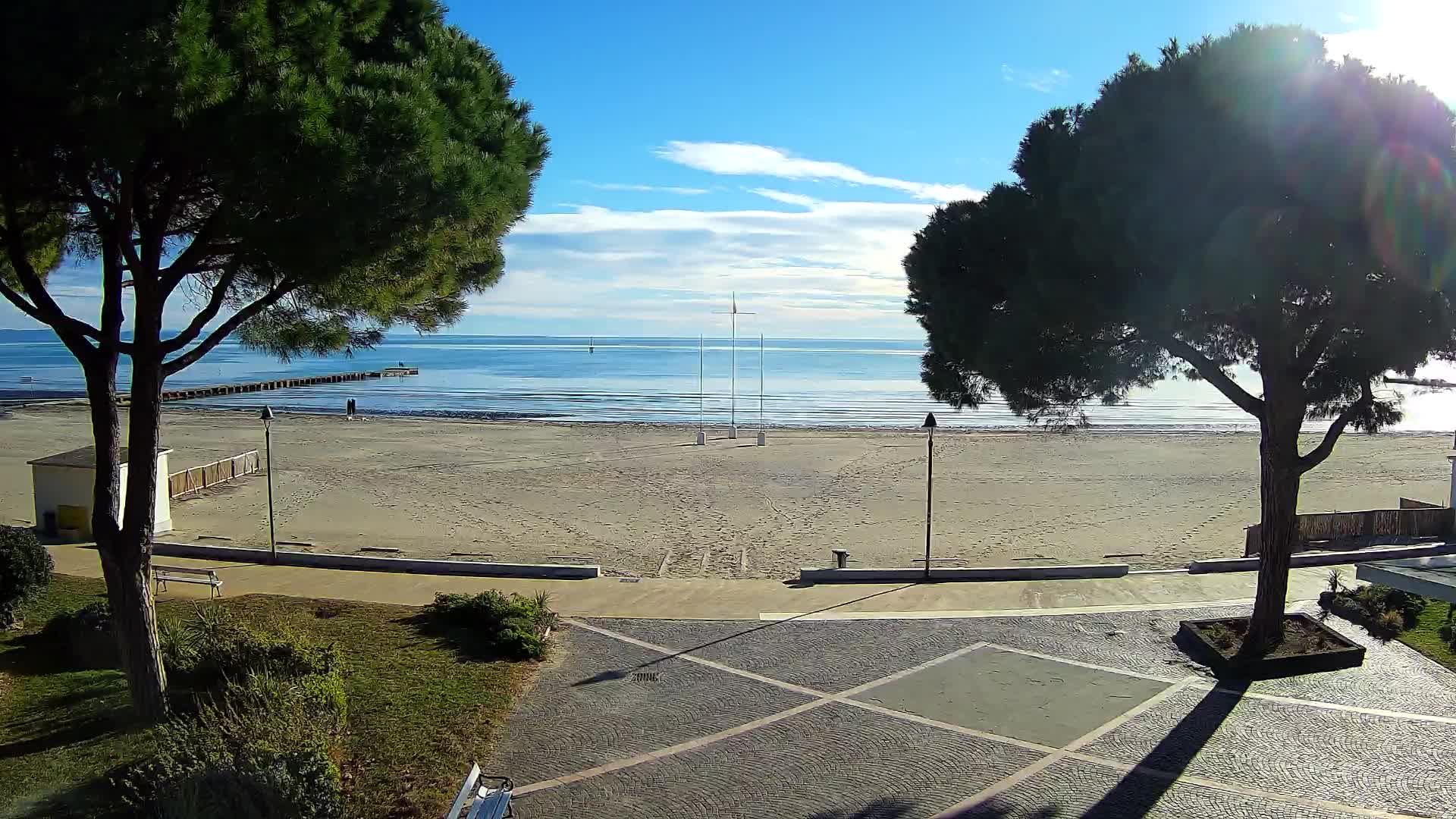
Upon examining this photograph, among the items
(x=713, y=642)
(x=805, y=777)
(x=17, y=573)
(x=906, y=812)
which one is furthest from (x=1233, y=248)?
(x=17, y=573)

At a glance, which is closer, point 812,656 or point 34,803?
point 34,803

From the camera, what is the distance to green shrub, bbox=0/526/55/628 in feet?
32.7

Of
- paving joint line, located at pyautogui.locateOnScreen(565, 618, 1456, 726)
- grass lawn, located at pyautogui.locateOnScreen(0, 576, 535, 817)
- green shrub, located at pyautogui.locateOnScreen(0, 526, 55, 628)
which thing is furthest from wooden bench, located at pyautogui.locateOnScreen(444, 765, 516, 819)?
green shrub, located at pyautogui.locateOnScreen(0, 526, 55, 628)

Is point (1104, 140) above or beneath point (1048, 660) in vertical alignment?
above

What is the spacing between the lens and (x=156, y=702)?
7715 mm

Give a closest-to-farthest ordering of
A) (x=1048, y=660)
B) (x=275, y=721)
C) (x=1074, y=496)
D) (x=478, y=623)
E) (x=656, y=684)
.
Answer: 1. (x=275, y=721)
2. (x=656, y=684)
3. (x=1048, y=660)
4. (x=478, y=623)
5. (x=1074, y=496)

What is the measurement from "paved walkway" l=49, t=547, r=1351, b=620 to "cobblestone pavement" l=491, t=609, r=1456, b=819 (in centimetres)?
119

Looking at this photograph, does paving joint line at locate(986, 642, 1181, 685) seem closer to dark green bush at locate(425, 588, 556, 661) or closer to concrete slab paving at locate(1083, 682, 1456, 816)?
concrete slab paving at locate(1083, 682, 1456, 816)

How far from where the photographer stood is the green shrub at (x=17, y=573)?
32.7ft

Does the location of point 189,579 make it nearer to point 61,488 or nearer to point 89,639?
A: point 89,639

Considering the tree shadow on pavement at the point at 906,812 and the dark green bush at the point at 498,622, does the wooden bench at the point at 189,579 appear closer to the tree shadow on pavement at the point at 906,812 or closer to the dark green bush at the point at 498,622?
the dark green bush at the point at 498,622

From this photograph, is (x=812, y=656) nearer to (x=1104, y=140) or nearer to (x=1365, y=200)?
(x=1104, y=140)

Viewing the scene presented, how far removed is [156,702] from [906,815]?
6.09 metres

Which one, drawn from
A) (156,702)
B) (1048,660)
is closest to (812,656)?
(1048,660)
